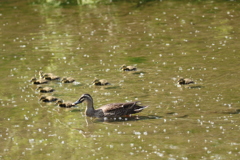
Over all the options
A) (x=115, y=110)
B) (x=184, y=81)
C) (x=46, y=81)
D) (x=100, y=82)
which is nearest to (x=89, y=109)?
(x=115, y=110)

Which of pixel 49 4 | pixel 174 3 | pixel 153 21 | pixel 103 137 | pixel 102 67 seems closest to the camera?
pixel 103 137

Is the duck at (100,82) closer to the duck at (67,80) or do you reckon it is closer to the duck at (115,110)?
the duck at (67,80)

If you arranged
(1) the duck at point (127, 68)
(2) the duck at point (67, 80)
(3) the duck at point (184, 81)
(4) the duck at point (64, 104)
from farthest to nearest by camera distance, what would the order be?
(1) the duck at point (127, 68)
(2) the duck at point (67, 80)
(3) the duck at point (184, 81)
(4) the duck at point (64, 104)

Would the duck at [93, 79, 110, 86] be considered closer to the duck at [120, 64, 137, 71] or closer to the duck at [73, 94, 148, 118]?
the duck at [120, 64, 137, 71]

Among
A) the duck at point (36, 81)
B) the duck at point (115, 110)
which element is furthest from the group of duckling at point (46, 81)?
the duck at point (115, 110)

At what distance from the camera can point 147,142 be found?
37.0ft

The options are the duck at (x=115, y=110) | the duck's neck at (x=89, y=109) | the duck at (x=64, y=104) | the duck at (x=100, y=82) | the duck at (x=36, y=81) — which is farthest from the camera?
the duck at (x=36, y=81)

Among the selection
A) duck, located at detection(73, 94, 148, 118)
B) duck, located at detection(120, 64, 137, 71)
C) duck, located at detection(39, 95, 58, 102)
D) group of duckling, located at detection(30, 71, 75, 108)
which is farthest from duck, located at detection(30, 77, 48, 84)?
duck, located at detection(73, 94, 148, 118)

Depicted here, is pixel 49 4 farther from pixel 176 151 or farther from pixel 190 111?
pixel 176 151

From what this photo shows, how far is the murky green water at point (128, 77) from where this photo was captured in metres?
11.3

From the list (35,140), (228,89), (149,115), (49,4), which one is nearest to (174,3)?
(49,4)

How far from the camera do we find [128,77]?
54.9ft

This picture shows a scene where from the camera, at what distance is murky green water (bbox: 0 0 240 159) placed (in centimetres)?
1130

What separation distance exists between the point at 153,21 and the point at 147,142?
14727 mm
